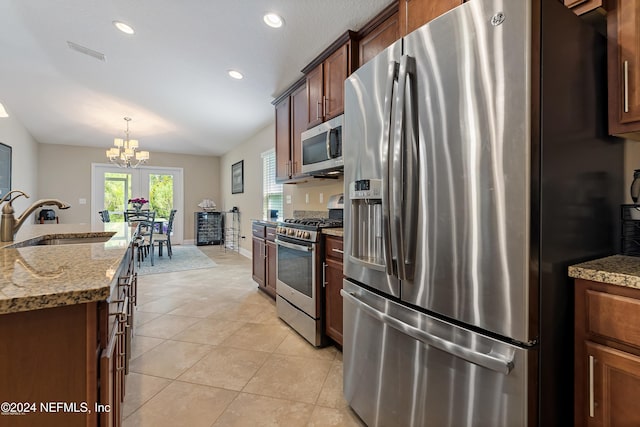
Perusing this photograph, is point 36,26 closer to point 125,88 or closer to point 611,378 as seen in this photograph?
point 125,88

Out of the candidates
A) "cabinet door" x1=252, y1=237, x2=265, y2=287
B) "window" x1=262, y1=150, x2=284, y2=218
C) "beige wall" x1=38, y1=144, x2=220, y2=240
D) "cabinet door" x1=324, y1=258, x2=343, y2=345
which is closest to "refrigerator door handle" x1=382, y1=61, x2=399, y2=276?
"cabinet door" x1=324, y1=258, x2=343, y2=345

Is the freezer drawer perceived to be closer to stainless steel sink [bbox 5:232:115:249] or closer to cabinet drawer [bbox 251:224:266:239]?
stainless steel sink [bbox 5:232:115:249]

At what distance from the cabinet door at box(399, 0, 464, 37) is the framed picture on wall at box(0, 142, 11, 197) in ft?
19.7

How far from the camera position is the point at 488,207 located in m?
0.99

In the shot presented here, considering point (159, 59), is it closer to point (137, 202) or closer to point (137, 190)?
point (137, 202)

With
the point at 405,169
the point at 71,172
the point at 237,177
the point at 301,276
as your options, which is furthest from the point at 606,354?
the point at 71,172

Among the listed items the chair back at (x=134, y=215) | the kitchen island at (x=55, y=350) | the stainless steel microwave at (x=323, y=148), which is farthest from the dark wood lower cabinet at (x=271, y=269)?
the chair back at (x=134, y=215)

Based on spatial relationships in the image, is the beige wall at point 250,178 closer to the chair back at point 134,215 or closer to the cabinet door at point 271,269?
the chair back at point 134,215

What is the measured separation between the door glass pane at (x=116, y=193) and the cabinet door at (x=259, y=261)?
5.29 metres

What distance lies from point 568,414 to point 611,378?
0.22 m

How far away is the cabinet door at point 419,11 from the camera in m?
1.60

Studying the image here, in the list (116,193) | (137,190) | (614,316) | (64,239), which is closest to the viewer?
(614,316)

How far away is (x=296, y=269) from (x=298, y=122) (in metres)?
1.60

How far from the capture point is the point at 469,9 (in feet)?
3.39
